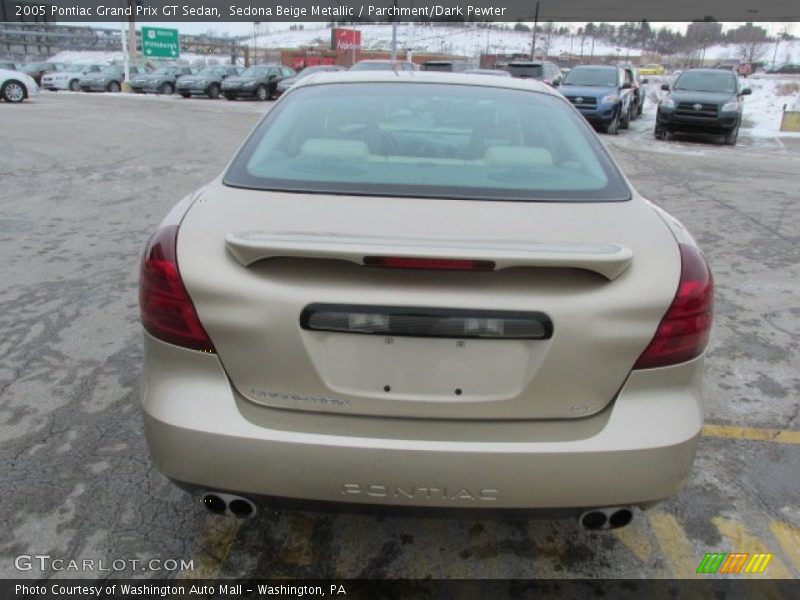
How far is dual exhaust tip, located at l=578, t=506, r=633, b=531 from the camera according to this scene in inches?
78.0

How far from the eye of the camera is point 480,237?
191 cm

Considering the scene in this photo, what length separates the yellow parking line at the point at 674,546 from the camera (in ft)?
7.80

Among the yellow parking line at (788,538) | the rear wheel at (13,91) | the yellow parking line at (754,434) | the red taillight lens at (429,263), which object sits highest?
the red taillight lens at (429,263)

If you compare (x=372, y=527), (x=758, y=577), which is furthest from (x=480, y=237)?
(x=758, y=577)

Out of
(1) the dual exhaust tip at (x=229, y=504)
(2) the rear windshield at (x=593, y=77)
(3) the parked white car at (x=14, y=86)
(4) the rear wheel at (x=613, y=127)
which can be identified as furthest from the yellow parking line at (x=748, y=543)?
(3) the parked white car at (x=14, y=86)

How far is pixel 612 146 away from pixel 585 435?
14.8 m

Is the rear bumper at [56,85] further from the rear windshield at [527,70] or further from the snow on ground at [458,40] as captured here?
the snow on ground at [458,40]

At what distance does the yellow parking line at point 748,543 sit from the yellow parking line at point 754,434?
0.69 meters

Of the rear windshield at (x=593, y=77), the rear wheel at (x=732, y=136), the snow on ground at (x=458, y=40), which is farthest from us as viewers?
the snow on ground at (x=458, y=40)

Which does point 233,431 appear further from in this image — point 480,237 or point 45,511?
point 45,511

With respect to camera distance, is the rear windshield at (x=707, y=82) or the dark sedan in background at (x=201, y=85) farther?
the dark sedan in background at (x=201, y=85)

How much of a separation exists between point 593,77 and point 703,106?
3531 mm

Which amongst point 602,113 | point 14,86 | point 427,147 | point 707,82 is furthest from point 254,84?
point 427,147

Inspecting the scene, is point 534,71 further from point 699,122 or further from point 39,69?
point 39,69
